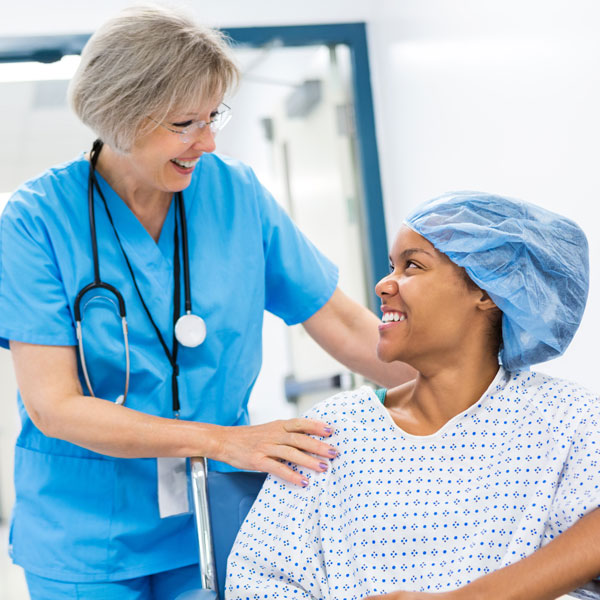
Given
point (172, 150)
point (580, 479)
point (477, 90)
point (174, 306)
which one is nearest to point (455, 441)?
point (580, 479)

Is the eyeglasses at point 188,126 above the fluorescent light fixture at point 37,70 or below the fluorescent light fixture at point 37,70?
below

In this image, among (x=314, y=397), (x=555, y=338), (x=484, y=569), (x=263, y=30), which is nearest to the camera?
(x=484, y=569)

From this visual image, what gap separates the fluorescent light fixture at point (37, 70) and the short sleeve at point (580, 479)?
224 centimetres

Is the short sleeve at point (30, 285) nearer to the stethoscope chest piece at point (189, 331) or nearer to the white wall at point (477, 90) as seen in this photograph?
the stethoscope chest piece at point (189, 331)

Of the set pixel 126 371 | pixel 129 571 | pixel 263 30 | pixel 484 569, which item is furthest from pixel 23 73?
pixel 484 569

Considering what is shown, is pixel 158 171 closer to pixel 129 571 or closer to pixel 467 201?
pixel 467 201

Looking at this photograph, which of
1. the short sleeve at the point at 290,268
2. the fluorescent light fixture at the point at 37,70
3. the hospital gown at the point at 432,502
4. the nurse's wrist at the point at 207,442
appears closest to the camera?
the hospital gown at the point at 432,502

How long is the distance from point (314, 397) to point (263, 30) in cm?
143

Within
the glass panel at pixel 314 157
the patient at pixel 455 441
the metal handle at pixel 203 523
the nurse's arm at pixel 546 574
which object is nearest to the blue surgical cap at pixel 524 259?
the patient at pixel 455 441

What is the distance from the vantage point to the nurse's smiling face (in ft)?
4.71

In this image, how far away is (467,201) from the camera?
1.38 m

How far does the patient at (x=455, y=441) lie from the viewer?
4.16 feet

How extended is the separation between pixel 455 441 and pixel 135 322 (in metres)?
0.61

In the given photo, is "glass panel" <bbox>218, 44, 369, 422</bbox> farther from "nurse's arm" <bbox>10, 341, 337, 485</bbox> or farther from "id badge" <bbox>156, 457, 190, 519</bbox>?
"nurse's arm" <bbox>10, 341, 337, 485</bbox>
